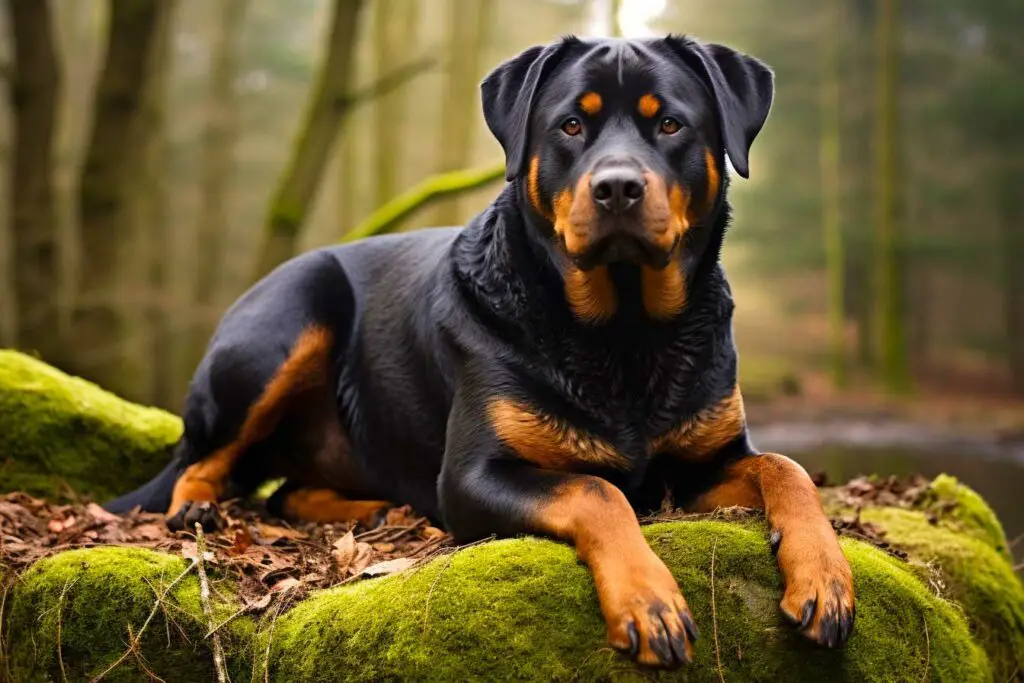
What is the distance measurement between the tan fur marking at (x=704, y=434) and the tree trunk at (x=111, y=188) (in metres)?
6.77

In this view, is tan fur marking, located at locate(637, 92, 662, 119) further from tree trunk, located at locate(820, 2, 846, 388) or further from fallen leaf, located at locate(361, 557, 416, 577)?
tree trunk, located at locate(820, 2, 846, 388)

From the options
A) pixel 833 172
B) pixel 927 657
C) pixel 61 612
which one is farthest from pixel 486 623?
pixel 833 172

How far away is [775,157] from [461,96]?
10.9m

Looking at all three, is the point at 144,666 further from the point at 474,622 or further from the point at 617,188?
the point at 617,188

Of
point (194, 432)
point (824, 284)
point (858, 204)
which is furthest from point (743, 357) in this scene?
point (194, 432)

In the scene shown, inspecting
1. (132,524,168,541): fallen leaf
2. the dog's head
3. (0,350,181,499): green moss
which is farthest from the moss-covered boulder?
(0,350,181,499): green moss

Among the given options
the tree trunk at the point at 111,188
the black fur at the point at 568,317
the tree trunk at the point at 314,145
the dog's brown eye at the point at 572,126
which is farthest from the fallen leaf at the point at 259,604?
the tree trunk at the point at 111,188

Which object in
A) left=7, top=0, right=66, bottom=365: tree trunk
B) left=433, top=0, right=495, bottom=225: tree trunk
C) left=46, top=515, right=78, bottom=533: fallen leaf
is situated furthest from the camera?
left=433, top=0, right=495, bottom=225: tree trunk

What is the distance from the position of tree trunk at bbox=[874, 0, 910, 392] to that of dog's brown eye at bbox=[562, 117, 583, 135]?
1757 cm

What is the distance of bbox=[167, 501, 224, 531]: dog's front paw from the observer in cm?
413

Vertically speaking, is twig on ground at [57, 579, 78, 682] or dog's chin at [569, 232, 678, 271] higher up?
dog's chin at [569, 232, 678, 271]

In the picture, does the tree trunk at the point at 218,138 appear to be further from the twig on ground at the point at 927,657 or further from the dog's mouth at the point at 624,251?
the twig on ground at the point at 927,657

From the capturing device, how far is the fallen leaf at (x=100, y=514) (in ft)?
14.1

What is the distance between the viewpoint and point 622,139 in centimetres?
326
